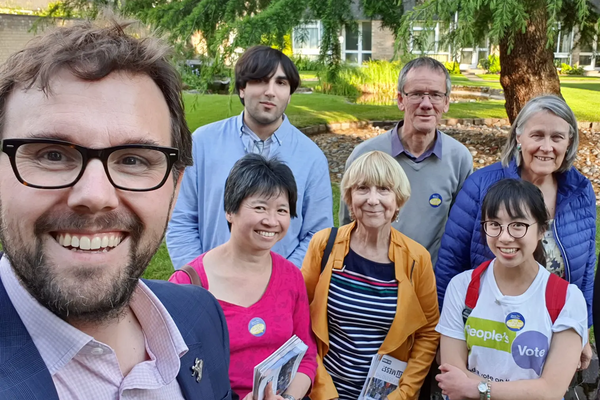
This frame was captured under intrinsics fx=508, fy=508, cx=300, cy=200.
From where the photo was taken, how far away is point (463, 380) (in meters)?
2.39

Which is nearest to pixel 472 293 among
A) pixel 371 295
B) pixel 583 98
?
pixel 371 295

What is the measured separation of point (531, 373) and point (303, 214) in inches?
58.0

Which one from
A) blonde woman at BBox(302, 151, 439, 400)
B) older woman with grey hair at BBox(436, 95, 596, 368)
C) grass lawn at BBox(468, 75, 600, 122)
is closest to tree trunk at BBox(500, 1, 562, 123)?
grass lawn at BBox(468, 75, 600, 122)

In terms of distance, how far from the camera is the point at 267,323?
7.66 ft

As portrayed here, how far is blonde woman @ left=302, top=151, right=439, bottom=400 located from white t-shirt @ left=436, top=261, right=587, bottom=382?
275mm

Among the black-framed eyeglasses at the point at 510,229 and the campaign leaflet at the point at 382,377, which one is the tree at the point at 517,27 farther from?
the campaign leaflet at the point at 382,377

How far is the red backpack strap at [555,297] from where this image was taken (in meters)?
2.37

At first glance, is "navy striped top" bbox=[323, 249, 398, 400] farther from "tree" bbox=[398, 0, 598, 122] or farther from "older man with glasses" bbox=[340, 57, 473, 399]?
"tree" bbox=[398, 0, 598, 122]

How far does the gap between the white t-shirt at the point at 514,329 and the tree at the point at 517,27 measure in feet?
7.52

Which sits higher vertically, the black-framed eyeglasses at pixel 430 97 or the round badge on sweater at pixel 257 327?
the black-framed eyeglasses at pixel 430 97

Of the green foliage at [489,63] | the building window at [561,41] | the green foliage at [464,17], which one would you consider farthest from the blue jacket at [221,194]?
the green foliage at [489,63]

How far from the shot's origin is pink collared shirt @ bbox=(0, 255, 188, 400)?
1.13 m

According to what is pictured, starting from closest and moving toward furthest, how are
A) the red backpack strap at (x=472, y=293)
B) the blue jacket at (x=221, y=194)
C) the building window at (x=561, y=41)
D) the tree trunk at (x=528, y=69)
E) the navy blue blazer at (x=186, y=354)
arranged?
the navy blue blazer at (x=186, y=354) → the red backpack strap at (x=472, y=293) → the blue jacket at (x=221, y=194) → the building window at (x=561, y=41) → the tree trunk at (x=528, y=69)

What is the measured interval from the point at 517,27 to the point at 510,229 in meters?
2.74
